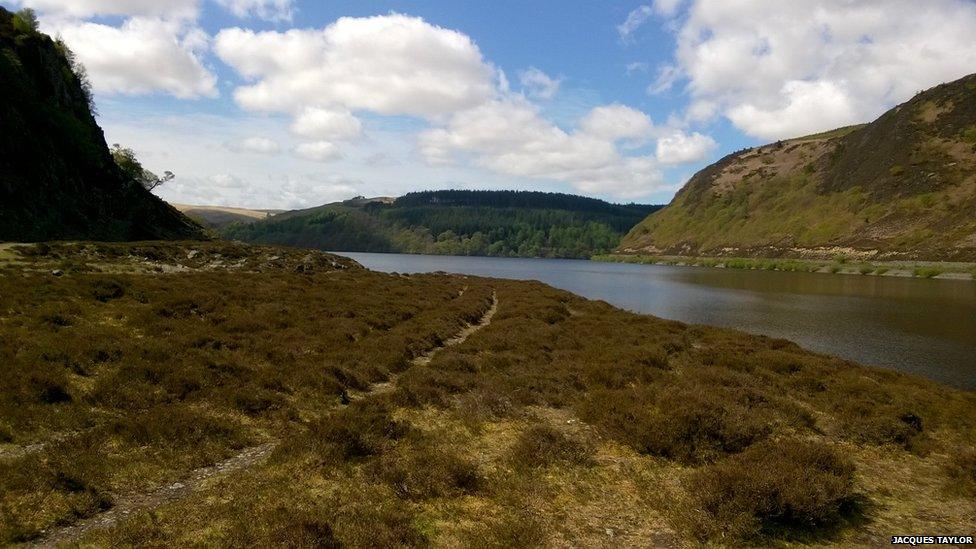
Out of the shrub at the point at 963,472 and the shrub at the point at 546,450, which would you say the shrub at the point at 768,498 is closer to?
the shrub at the point at 546,450

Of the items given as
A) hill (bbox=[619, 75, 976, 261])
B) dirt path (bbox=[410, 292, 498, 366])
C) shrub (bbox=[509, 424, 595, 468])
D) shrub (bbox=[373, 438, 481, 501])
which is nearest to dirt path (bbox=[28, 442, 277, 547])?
shrub (bbox=[373, 438, 481, 501])

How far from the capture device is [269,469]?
33.0 feet

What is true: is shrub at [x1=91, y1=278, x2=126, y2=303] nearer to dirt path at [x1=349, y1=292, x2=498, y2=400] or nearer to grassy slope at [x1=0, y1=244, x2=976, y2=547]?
grassy slope at [x1=0, y1=244, x2=976, y2=547]

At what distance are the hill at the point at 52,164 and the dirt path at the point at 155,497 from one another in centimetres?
4428

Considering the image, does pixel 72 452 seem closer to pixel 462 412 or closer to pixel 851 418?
pixel 462 412

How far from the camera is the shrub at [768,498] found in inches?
336

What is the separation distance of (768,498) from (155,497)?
10576 millimetres

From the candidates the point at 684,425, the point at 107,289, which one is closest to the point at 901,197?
the point at 684,425

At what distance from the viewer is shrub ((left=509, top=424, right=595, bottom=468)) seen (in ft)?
36.9

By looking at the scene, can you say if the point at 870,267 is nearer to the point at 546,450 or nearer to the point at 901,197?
the point at 901,197

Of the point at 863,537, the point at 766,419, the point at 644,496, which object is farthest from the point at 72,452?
the point at 766,419

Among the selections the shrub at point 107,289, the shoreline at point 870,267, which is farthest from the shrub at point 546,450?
the shoreline at point 870,267

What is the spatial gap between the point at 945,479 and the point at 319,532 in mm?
Answer: 13471

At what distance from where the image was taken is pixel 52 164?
51.2 m
